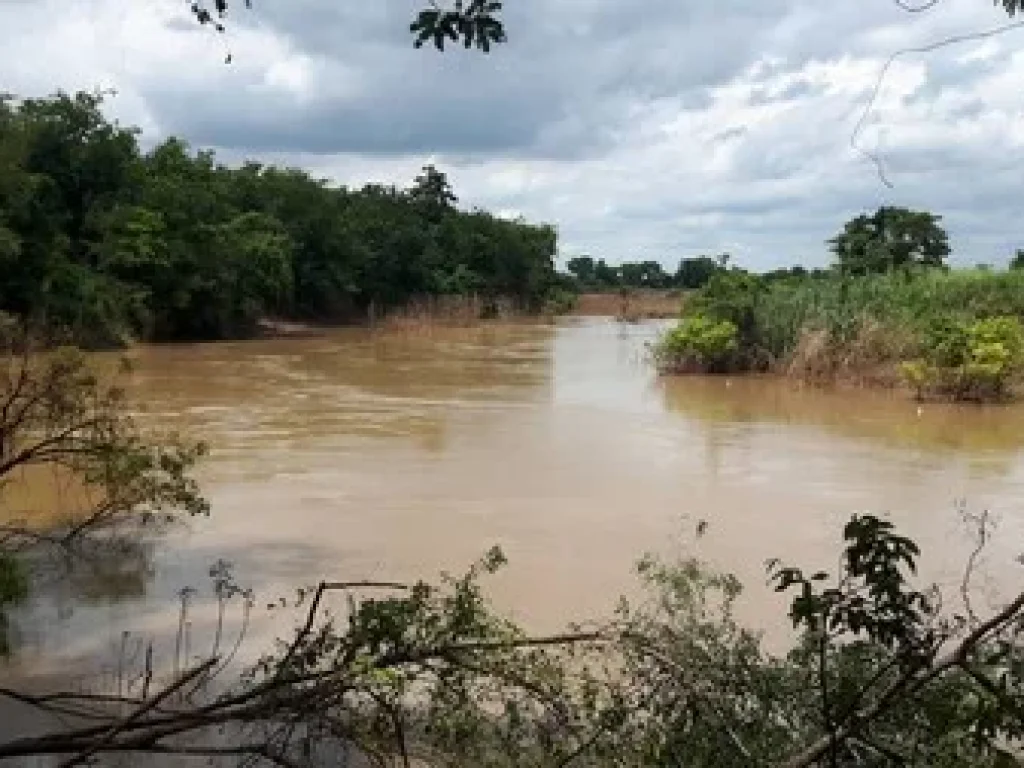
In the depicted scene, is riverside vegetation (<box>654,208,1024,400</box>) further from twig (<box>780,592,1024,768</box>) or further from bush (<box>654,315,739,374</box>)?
twig (<box>780,592,1024,768</box>)

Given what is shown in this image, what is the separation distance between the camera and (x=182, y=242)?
3222 cm

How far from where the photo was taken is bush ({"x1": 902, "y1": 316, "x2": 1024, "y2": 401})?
1930cm

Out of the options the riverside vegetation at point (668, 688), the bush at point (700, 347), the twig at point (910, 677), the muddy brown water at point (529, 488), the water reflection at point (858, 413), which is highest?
the twig at point (910, 677)

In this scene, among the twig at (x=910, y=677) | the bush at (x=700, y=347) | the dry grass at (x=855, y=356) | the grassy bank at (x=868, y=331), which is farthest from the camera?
the bush at (x=700, y=347)

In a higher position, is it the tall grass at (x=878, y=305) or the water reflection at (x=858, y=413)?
the tall grass at (x=878, y=305)

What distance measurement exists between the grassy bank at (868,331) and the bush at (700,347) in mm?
22

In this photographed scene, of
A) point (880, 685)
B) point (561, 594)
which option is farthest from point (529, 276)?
point (880, 685)

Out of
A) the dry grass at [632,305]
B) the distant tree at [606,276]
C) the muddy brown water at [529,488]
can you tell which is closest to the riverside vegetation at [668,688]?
the muddy brown water at [529,488]

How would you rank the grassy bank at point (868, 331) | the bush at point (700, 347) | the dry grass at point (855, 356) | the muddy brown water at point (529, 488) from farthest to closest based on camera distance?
the bush at point (700, 347) → the dry grass at point (855, 356) → the grassy bank at point (868, 331) → the muddy brown water at point (529, 488)

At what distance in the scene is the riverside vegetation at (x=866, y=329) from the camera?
1969cm

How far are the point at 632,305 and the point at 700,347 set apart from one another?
37.5 meters

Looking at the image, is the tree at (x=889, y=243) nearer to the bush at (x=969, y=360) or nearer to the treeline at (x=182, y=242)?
the bush at (x=969, y=360)

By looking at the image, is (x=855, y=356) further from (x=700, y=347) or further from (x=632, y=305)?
(x=632, y=305)

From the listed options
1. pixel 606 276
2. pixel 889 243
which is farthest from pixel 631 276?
pixel 889 243
